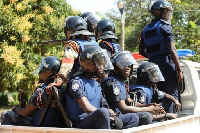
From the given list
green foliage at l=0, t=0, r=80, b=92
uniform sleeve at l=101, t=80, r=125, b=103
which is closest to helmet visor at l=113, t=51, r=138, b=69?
uniform sleeve at l=101, t=80, r=125, b=103

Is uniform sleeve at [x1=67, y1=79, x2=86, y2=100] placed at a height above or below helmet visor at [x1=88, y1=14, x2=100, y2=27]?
below

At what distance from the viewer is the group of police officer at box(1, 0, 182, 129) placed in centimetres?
439

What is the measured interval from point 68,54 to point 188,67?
1939 millimetres

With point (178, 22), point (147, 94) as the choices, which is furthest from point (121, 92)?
point (178, 22)

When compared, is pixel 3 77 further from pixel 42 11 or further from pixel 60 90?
pixel 60 90

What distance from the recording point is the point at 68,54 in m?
5.19

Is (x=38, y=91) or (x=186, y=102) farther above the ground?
(x=38, y=91)

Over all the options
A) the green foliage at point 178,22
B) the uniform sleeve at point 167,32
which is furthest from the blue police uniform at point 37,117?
the green foliage at point 178,22

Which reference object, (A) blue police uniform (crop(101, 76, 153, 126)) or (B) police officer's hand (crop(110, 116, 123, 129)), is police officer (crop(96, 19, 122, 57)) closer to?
(A) blue police uniform (crop(101, 76, 153, 126))

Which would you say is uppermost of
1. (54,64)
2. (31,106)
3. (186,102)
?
(54,64)

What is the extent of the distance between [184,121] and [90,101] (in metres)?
1.27

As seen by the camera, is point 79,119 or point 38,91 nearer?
point 79,119

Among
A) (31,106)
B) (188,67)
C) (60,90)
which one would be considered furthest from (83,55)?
(188,67)

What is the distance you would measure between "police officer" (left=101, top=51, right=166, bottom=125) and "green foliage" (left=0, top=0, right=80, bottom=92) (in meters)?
7.90
